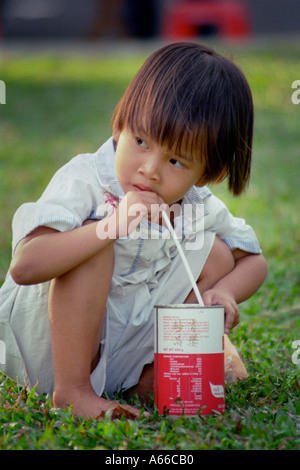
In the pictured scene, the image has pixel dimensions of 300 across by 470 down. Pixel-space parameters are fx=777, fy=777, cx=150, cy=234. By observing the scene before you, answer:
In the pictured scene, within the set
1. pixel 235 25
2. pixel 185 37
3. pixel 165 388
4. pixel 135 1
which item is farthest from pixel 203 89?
pixel 135 1

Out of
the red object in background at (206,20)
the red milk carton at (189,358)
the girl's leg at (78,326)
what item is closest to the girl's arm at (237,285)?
the red milk carton at (189,358)

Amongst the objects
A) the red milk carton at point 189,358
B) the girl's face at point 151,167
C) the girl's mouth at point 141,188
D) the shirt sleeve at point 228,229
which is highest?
the girl's face at point 151,167

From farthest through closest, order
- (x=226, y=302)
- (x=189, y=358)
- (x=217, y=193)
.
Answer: (x=217, y=193) < (x=226, y=302) < (x=189, y=358)

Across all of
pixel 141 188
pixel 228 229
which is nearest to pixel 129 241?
pixel 141 188

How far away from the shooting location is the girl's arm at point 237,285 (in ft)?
6.66

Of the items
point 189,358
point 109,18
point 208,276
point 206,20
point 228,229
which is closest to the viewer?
point 189,358

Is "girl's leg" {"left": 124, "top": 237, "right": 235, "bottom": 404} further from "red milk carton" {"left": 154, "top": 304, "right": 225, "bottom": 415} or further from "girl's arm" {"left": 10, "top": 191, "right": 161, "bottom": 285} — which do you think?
"girl's arm" {"left": 10, "top": 191, "right": 161, "bottom": 285}

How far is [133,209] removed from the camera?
1.84 metres

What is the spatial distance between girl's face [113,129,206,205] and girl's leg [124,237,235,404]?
259 millimetres

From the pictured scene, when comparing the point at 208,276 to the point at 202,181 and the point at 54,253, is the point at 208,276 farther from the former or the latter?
the point at 54,253

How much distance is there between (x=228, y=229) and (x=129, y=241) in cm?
39

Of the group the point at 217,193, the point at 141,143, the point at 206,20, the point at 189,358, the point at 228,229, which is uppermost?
the point at 141,143

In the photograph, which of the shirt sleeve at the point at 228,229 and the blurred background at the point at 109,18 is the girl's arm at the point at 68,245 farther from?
the blurred background at the point at 109,18

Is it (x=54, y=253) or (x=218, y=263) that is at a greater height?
(x=54, y=253)
